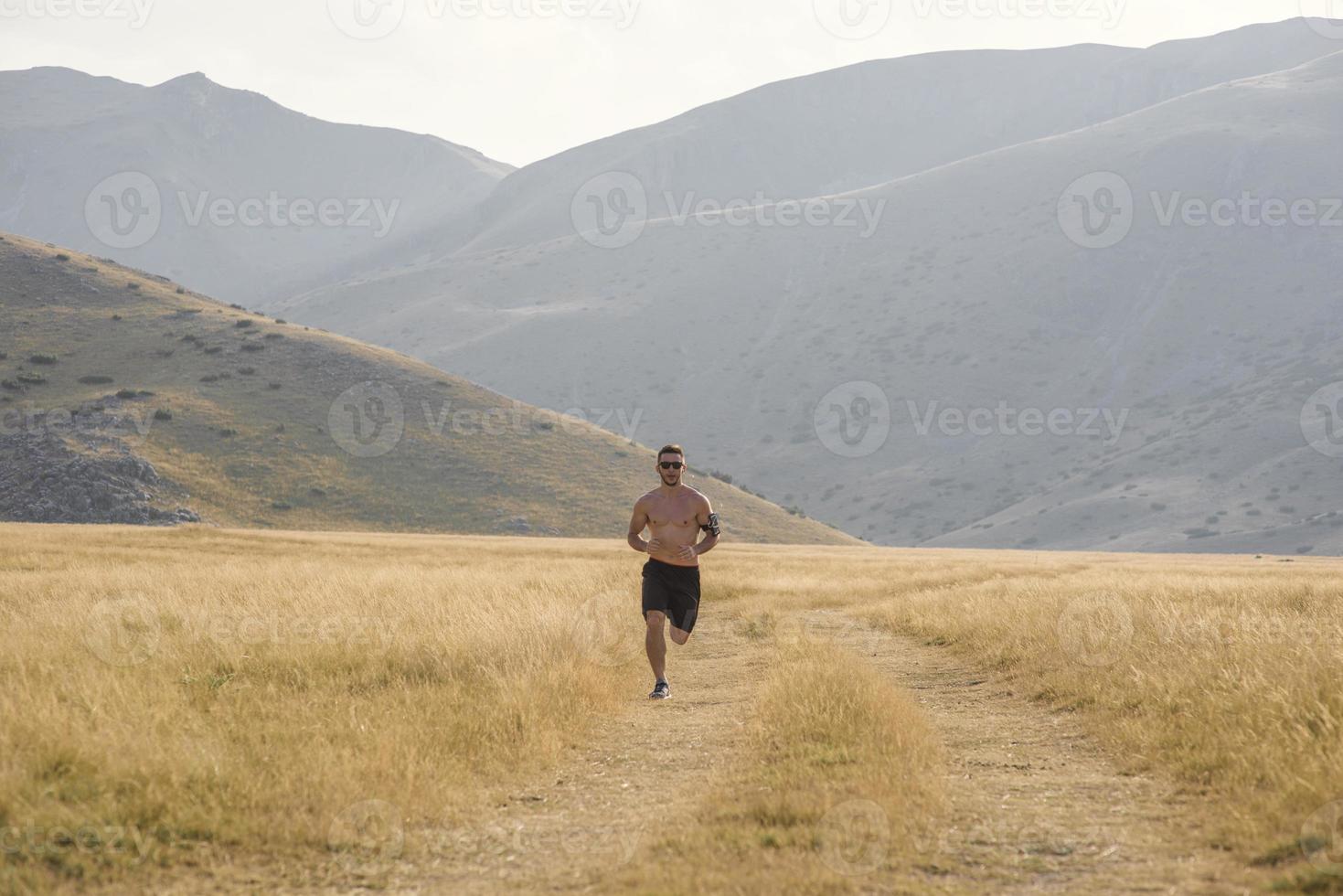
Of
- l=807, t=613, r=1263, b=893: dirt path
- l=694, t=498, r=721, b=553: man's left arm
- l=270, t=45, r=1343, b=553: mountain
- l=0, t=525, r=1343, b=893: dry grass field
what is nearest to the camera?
l=807, t=613, r=1263, b=893: dirt path

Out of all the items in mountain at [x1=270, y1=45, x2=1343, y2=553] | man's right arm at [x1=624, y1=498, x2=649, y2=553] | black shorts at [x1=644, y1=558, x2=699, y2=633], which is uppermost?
mountain at [x1=270, y1=45, x2=1343, y2=553]

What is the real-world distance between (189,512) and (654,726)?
52.6m

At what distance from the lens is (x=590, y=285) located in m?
166

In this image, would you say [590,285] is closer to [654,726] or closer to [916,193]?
[916,193]

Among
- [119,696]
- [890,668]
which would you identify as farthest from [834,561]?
[119,696]

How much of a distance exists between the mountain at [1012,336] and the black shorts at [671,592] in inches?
3385

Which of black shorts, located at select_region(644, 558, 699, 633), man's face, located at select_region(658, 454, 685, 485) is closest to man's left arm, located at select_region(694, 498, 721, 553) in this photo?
black shorts, located at select_region(644, 558, 699, 633)

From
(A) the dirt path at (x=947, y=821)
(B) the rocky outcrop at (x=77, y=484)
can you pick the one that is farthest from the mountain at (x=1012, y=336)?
(A) the dirt path at (x=947, y=821)

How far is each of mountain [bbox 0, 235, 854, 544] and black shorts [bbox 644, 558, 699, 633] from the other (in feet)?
166

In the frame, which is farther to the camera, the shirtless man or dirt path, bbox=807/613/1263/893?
the shirtless man

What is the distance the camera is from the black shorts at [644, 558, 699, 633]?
9930 mm

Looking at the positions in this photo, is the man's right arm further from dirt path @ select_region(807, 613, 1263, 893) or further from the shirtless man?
dirt path @ select_region(807, 613, 1263, 893)

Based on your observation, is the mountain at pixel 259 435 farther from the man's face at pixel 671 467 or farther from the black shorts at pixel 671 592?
the man's face at pixel 671 467

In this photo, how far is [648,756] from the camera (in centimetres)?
747
